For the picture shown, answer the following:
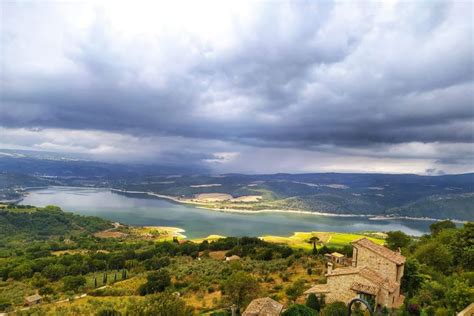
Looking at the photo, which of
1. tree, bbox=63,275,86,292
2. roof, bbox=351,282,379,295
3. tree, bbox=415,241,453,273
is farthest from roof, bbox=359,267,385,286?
tree, bbox=63,275,86,292

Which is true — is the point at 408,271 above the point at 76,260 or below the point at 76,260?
above

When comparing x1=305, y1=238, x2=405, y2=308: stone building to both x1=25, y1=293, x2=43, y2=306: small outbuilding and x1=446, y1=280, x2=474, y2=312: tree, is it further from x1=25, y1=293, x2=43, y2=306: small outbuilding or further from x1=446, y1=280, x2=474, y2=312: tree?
x1=25, y1=293, x2=43, y2=306: small outbuilding

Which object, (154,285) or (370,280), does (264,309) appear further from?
(154,285)

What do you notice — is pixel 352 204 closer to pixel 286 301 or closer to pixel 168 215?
pixel 168 215

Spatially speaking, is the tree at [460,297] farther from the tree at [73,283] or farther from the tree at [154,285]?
the tree at [73,283]

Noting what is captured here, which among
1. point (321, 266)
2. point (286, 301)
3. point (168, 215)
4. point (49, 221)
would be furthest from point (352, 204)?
point (286, 301)

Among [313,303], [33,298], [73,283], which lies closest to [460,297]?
[313,303]
